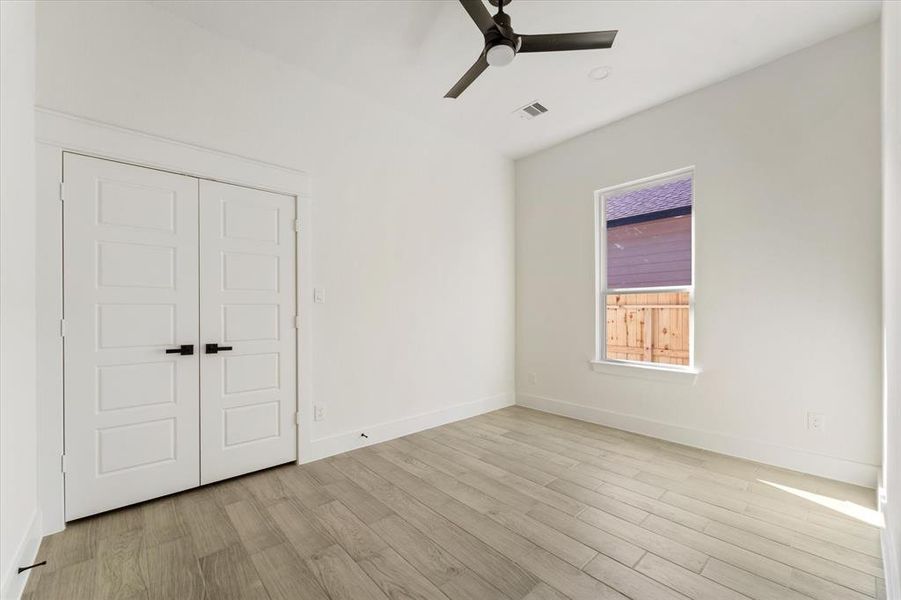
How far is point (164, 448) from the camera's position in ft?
8.13

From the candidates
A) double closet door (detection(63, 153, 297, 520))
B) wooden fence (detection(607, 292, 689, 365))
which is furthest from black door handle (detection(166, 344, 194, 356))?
wooden fence (detection(607, 292, 689, 365))

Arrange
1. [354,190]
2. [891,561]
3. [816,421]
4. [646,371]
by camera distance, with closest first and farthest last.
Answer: [891,561] → [816,421] → [354,190] → [646,371]

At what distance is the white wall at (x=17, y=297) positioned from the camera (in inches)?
62.4

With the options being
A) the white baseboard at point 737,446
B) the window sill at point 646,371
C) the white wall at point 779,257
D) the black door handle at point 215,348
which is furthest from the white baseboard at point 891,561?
the black door handle at point 215,348

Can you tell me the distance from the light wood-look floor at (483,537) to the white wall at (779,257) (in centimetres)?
40

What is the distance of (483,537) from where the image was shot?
2043mm

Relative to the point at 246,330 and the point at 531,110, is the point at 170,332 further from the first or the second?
the point at 531,110

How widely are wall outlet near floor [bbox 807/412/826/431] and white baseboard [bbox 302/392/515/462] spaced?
283 cm

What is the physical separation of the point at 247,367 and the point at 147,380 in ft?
1.94

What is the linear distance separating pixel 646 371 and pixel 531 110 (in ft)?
9.16

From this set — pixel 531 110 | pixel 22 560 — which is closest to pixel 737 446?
pixel 531 110

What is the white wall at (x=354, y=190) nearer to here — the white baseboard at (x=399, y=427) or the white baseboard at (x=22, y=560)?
the white baseboard at (x=399, y=427)

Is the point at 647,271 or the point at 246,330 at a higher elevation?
the point at 647,271

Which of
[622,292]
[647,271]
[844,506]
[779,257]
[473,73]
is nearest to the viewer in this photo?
[844,506]
